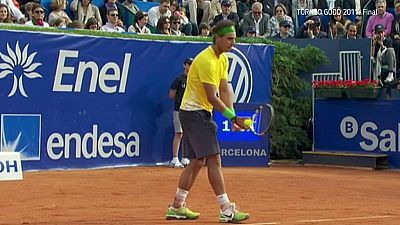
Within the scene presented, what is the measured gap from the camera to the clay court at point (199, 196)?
1032 cm

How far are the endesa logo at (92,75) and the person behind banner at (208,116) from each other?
7370 millimetres

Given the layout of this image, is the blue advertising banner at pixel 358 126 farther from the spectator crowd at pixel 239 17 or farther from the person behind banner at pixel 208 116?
the person behind banner at pixel 208 116

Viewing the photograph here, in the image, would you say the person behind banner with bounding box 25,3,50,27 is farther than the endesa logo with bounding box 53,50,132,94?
Yes

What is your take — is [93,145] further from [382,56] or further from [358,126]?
[382,56]

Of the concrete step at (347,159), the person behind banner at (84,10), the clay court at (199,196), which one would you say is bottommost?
the concrete step at (347,159)

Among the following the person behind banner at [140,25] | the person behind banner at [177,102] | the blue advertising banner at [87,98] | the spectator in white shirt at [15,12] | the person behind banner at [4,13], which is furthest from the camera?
the person behind banner at [140,25]

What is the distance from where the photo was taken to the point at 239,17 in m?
24.0

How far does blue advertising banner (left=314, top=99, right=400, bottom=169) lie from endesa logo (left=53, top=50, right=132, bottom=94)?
523 centimetres

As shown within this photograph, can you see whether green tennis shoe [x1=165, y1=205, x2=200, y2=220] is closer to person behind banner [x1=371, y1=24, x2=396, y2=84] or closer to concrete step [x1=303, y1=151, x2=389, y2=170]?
concrete step [x1=303, y1=151, x2=389, y2=170]

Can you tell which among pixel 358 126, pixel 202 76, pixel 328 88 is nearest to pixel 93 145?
pixel 328 88

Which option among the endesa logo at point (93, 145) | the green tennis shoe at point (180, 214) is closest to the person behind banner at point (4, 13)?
the endesa logo at point (93, 145)

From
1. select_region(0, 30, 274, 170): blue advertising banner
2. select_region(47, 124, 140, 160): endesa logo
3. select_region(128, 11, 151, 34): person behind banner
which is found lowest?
select_region(47, 124, 140, 160): endesa logo

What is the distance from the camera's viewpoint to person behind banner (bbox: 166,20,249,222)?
980cm
